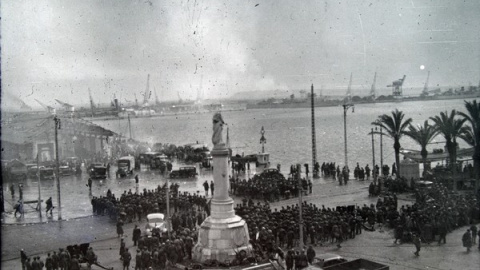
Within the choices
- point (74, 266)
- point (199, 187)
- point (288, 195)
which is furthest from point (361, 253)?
point (199, 187)

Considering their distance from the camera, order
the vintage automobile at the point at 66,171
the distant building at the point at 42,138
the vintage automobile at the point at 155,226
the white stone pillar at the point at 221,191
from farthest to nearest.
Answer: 1. the distant building at the point at 42,138
2. the vintage automobile at the point at 66,171
3. the vintage automobile at the point at 155,226
4. the white stone pillar at the point at 221,191

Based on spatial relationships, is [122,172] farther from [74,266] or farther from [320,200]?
[74,266]

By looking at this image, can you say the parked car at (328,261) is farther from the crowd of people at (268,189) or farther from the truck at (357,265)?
the crowd of people at (268,189)

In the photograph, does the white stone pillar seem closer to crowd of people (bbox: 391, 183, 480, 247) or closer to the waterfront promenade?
the waterfront promenade

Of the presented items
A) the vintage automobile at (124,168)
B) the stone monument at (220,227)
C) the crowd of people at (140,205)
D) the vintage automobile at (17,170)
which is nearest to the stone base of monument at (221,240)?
the stone monument at (220,227)

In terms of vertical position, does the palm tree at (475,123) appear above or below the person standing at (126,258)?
above

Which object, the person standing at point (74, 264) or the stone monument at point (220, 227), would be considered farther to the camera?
the stone monument at point (220, 227)

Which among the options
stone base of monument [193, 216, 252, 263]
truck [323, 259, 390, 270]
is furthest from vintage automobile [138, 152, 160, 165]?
truck [323, 259, 390, 270]

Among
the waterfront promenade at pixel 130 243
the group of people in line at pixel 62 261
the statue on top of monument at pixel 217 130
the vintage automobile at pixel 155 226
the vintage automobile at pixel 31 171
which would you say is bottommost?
the waterfront promenade at pixel 130 243

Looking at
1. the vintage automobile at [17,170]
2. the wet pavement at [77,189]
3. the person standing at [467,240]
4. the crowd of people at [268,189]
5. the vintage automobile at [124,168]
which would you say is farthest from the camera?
the vintage automobile at [124,168]
